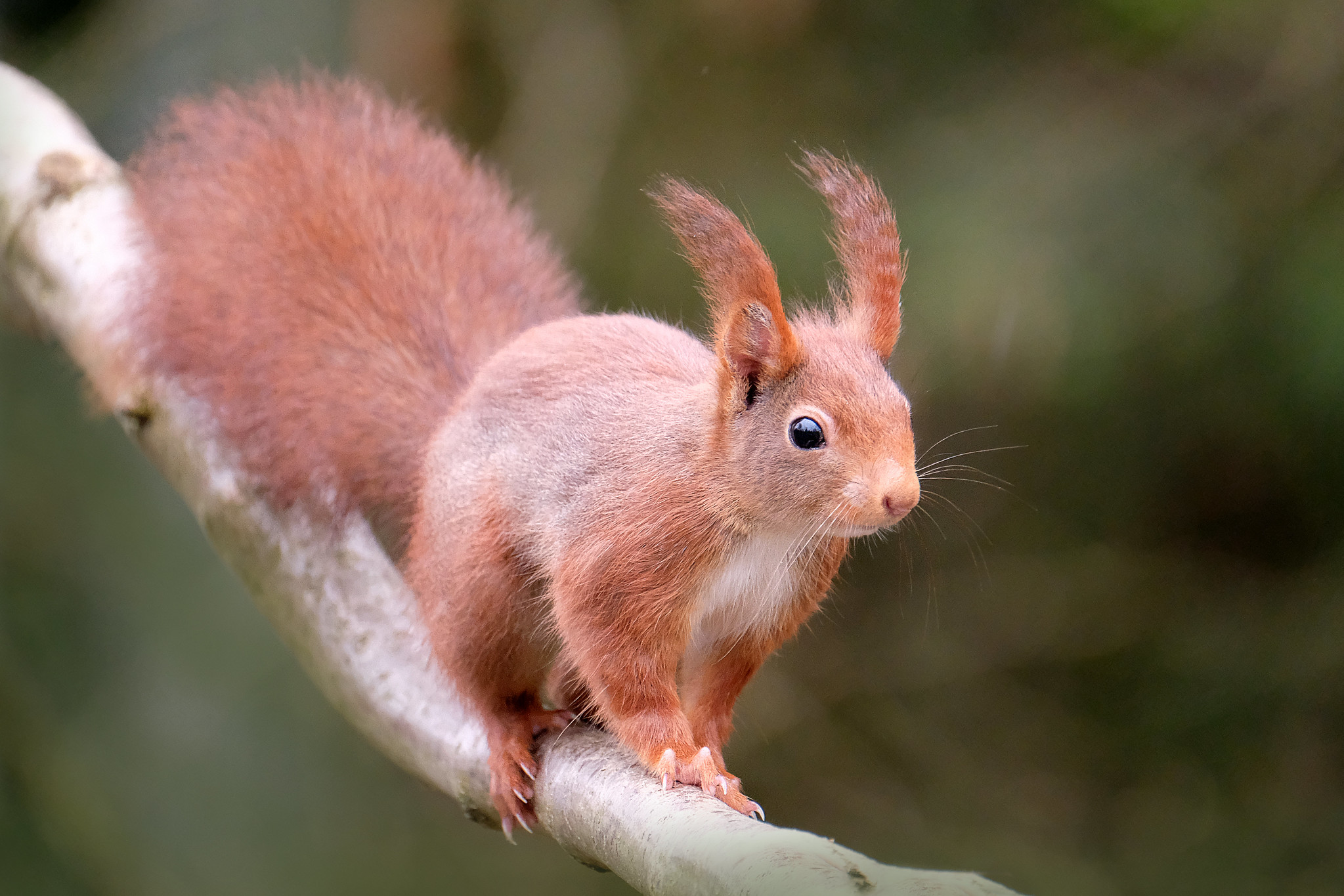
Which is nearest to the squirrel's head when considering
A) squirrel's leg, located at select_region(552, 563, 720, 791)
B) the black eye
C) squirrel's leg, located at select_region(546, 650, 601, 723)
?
the black eye

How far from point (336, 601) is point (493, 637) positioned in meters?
0.43

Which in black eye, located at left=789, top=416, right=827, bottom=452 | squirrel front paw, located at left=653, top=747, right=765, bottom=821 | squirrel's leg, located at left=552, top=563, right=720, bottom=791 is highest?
black eye, located at left=789, top=416, right=827, bottom=452

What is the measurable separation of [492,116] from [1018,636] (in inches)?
69.0

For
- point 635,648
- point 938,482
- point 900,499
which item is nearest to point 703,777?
point 635,648

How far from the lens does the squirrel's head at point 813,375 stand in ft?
3.31

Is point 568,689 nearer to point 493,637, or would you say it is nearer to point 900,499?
point 493,637

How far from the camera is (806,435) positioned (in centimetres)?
107

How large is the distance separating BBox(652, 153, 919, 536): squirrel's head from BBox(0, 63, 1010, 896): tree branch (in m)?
0.30

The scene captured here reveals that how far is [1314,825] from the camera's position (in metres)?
2.01

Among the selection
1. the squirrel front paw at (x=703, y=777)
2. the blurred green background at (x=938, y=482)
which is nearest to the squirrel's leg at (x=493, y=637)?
the squirrel front paw at (x=703, y=777)

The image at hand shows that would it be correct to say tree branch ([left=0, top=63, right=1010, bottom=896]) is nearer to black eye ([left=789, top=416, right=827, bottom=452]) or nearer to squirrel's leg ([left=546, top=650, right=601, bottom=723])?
squirrel's leg ([left=546, top=650, right=601, bottom=723])

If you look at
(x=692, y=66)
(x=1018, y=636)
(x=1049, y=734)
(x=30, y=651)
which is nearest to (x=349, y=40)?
(x=692, y=66)

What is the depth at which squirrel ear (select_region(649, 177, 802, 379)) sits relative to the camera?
39.4 inches

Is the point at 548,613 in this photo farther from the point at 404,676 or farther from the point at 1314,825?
the point at 1314,825
